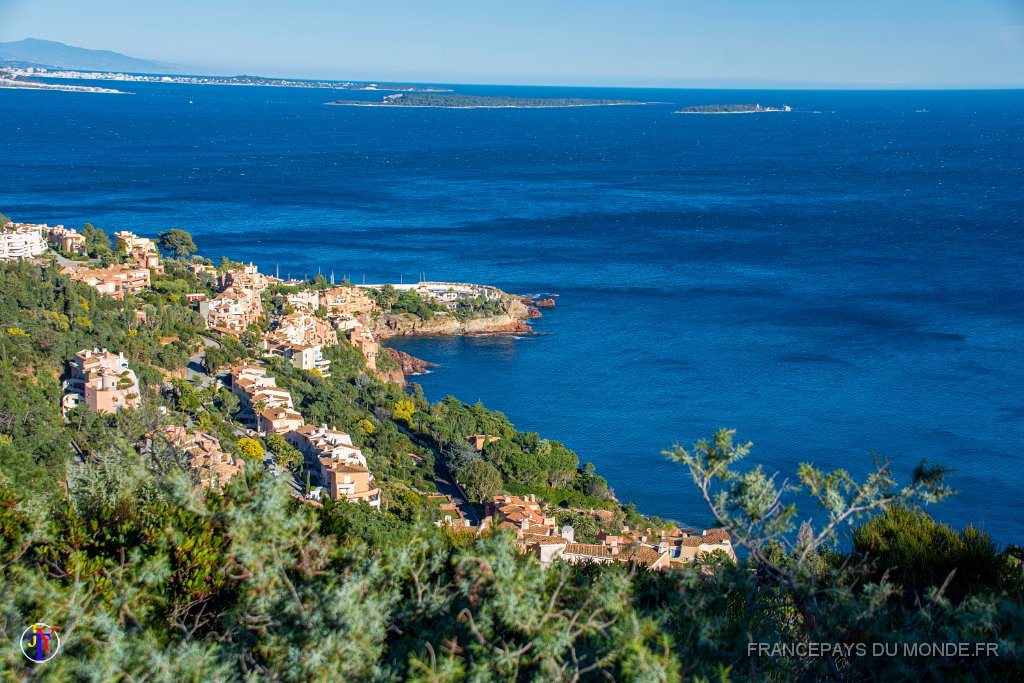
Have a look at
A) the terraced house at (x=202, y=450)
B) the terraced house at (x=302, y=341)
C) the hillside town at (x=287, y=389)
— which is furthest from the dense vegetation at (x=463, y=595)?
the terraced house at (x=302, y=341)

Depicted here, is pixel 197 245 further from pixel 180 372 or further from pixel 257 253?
pixel 180 372

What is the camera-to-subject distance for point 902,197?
41438 millimetres

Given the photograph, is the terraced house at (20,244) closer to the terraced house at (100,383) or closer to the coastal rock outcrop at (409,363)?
the terraced house at (100,383)

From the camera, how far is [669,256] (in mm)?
30500

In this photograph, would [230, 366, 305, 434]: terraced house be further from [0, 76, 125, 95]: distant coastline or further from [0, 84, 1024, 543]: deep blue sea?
[0, 76, 125, 95]: distant coastline

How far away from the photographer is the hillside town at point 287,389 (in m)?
9.17

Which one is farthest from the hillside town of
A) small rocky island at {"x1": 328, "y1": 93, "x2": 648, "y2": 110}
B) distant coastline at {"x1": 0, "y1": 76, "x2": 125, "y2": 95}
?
distant coastline at {"x1": 0, "y1": 76, "x2": 125, "y2": 95}

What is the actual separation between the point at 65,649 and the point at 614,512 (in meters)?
9.14

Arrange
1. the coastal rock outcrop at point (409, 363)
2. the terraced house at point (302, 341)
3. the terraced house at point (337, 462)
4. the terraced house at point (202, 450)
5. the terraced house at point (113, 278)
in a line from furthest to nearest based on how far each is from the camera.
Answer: the coastal rock outcrop at point (409, 363)
the terraced house at point (113, 278)
the terraced house at point (302, 341)
the terraced house at point (337, 462)
the terraced house at point (202, 450)

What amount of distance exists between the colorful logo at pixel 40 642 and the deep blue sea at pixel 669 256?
1009cm

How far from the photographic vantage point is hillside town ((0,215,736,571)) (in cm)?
917

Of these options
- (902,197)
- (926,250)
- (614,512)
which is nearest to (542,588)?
(614,512)

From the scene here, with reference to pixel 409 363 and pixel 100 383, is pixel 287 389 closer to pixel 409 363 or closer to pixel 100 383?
pixel 100 383

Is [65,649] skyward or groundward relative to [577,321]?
skyward
